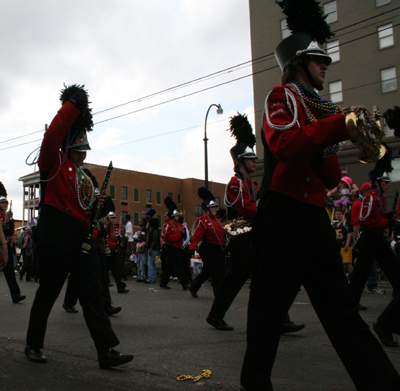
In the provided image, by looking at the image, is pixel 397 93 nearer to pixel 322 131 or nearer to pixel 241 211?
pixel 241 211

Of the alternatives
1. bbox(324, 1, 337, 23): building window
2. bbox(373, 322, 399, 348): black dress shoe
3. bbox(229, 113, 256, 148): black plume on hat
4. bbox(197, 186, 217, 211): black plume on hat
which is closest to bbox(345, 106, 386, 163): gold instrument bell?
bbox(373, 322, 399, 348): black dress shoe

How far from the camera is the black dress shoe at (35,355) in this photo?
12.1 ft

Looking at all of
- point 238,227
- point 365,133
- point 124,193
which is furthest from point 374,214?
point 124,193

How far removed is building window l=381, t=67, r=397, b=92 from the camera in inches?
1155

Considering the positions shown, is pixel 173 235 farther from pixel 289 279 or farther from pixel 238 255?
pixel 289 279

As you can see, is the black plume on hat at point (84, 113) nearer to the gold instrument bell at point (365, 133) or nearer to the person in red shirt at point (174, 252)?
the gold instrument bell at point (365, 133)

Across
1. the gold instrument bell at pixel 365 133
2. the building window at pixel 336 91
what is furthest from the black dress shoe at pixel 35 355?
the building window at pixel 336 91

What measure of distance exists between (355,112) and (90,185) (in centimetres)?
272

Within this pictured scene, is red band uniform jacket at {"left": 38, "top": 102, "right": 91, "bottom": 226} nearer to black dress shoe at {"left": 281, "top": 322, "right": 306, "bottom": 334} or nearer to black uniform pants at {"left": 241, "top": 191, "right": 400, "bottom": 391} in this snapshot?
black uniform pants at {"left": 241, "top": 191, "right": 400, "bottom": 391}

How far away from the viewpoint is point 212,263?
786 cm

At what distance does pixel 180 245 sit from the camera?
1246 cm

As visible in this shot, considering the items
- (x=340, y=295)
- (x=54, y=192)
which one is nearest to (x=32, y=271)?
(x=54, y=192)

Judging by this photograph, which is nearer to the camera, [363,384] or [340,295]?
[363,384]

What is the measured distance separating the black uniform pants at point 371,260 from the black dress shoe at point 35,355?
13.0 feet
